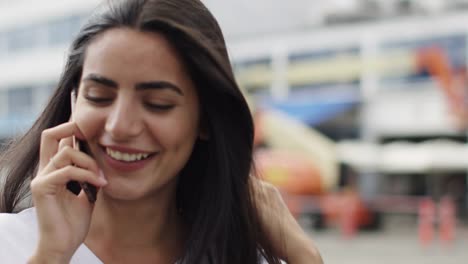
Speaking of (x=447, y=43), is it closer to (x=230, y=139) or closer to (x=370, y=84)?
(x=370, y=84)

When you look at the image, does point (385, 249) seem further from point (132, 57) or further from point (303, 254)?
point (132, 57)

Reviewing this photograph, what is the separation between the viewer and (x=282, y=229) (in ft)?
6.23

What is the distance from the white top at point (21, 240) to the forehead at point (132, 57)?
360 mm

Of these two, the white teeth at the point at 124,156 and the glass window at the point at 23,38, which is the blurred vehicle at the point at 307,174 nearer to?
the white teeth at the point at 124,156

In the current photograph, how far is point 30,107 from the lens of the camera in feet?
140

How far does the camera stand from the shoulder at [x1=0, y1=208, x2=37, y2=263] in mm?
1594

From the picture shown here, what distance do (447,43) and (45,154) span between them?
85.9ft

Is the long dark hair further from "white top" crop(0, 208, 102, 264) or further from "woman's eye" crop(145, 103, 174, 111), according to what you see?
"white top" crop(0, 208, 102, 264)

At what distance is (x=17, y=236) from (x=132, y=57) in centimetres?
46

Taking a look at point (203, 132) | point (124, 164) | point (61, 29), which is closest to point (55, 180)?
point (124, 164)

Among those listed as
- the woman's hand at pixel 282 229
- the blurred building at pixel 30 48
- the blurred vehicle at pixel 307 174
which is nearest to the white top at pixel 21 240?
the woman's hand at pixel 282 229

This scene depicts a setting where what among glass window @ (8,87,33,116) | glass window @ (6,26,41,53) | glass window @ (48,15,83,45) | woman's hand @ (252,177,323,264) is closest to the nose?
woman's hand @ (252,177,323,264)

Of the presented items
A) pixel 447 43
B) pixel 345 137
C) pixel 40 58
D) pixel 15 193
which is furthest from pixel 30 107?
pixel 15 193

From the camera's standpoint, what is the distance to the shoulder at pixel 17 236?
159 cm
